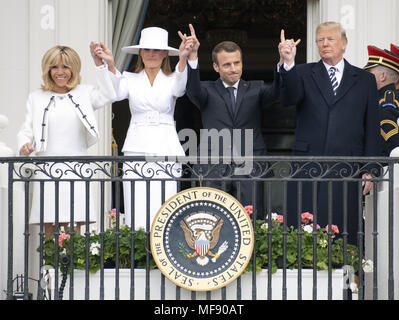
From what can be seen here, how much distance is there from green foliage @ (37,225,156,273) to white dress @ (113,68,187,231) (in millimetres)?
433

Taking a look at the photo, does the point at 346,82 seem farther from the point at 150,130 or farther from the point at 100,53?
the point at 100,53

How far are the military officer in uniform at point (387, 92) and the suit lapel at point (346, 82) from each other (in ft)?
1.96

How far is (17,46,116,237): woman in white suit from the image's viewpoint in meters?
7.31

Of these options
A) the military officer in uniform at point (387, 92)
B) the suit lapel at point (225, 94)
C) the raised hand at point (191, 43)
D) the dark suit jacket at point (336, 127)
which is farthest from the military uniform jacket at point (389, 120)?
the raised hand at point (191, 43)

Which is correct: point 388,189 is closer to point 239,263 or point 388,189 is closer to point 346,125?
point 346,125

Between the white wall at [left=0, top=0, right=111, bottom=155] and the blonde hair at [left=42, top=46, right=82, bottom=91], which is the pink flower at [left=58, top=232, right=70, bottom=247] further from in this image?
the white wall at [left=0, top=0, right=111, bottom=155]

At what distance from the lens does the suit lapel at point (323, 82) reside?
24.1 ft

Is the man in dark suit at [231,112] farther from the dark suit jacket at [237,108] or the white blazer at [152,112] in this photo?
the white blazer at [152,112]

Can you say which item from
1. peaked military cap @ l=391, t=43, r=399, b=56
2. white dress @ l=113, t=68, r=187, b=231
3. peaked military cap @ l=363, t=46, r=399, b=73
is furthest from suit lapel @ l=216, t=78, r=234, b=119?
peaked military cap @ l=391, t=43, r=399, b=56

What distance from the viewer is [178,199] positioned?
261 inches

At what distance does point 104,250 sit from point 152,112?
125cm

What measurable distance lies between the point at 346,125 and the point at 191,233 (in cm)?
158
